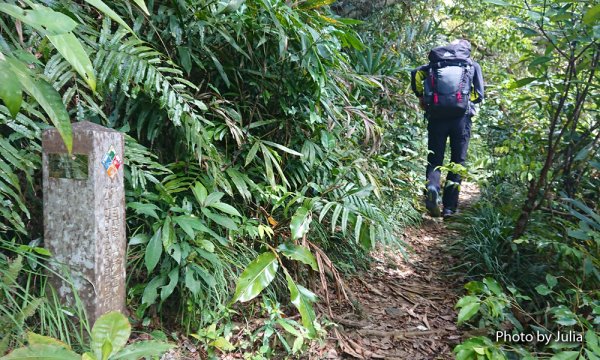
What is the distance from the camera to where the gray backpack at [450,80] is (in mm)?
4164

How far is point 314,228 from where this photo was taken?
3043 mm

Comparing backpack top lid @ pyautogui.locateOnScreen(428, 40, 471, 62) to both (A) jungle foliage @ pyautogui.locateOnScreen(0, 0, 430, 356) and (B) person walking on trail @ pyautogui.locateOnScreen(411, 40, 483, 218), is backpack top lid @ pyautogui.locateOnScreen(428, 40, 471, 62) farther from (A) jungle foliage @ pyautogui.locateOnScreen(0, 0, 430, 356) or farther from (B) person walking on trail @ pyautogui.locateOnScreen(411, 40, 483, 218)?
(A) jungle foliage @ pyautogui.locateOnScreen(0, 0, 430, 356)

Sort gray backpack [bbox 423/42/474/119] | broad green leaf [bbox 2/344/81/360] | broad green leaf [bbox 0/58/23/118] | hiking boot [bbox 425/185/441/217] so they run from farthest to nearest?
1. hiking boot [bbox 425/185/441/217]
2. gray backpack [bbox 423/42/474/119]
3. broad green leaf [bbox 2/344/81/360]
4. broad green leaf [bbox 0/58/23/118]

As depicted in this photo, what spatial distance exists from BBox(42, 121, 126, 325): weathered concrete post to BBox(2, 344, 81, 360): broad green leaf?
62 centimetres

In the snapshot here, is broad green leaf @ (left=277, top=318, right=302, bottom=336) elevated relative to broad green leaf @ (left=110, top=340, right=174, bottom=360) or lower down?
lower down

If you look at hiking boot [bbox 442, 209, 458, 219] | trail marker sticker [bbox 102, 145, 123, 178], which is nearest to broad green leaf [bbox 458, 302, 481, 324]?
trail marker sticker [bbox 102, 145, 123, 178]

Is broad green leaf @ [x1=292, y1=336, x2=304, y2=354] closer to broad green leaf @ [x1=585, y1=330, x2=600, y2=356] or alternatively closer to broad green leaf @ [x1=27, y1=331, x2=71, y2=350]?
broad green leaf @ [x1=27, y1=331, x2=71, y2=350]

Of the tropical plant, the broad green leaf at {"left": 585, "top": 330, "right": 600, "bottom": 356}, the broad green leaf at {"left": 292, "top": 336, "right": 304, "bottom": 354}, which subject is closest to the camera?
the tropical plant

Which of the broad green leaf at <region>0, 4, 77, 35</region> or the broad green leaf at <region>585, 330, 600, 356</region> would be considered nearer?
the broad green leaf at <region>0, 4, 77, 35</region>

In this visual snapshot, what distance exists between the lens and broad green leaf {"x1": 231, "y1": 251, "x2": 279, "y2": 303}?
2109 mm

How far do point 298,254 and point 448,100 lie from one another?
8.47 ft

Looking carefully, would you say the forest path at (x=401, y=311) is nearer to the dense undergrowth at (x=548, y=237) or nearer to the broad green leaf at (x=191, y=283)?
the dense undergrowth at (x=548, y=237)

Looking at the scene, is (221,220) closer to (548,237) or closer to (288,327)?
(288,327)

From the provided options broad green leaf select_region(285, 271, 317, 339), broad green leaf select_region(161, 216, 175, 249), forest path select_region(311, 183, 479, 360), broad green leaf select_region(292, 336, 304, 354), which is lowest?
forest path select_region(311, 183, 479, 360)
